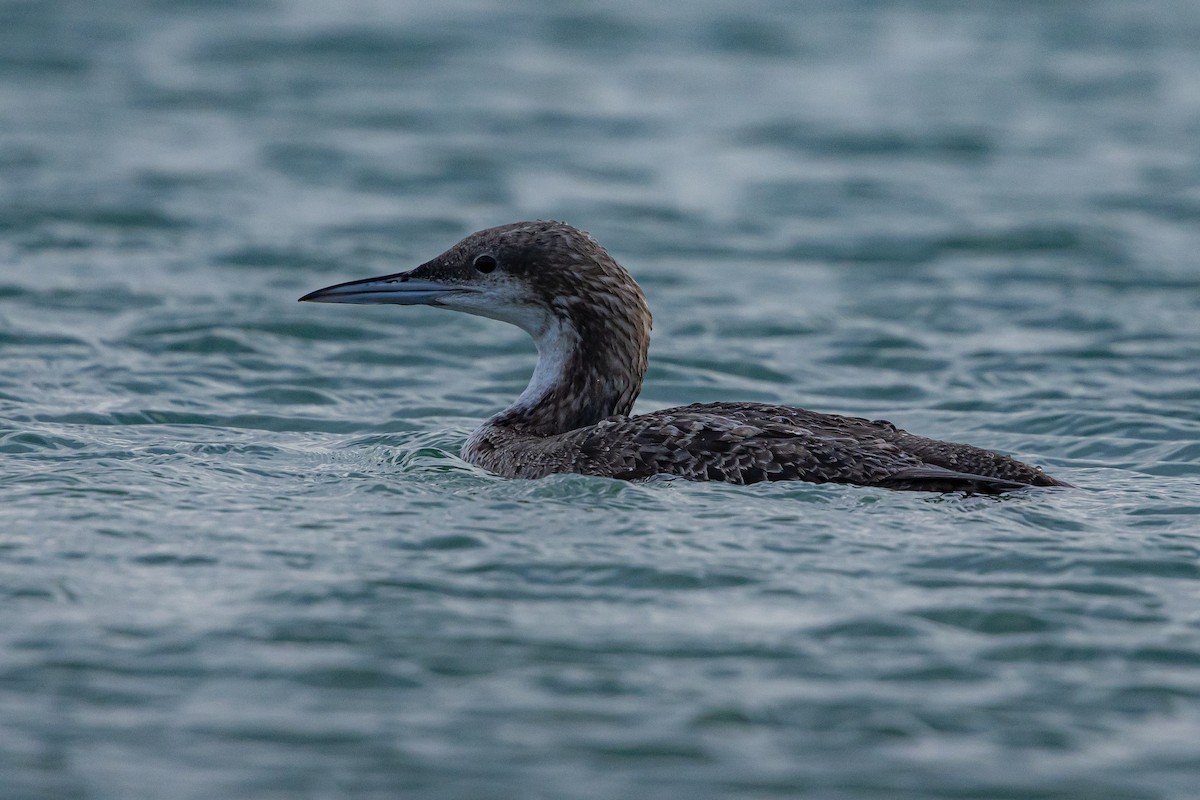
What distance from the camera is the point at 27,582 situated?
230 inches

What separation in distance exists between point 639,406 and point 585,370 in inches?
72.6

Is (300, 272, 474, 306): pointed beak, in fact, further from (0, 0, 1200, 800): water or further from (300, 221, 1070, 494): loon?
(0, 0, 1200, 800): water

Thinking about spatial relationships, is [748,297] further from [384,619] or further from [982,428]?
[384,619]

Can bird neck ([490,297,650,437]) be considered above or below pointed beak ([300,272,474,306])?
below

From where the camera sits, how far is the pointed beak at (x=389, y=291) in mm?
7730

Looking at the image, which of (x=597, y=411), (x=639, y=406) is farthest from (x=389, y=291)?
(x=639, y=406)

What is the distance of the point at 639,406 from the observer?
941cm

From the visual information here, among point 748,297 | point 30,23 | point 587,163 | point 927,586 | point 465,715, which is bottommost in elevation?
point 465,715

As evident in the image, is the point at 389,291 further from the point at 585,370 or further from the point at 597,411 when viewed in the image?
the point at 597,411

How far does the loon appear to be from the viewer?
263 inches

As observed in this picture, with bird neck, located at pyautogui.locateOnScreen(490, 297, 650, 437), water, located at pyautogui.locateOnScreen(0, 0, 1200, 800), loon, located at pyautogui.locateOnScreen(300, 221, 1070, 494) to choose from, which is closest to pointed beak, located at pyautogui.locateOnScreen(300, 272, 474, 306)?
loon, located at pyautogui.locateOnScreen(300, 221, 1070, 494)

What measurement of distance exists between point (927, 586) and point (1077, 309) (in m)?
5.72

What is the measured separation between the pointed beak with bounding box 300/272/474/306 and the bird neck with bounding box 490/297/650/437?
0.49 metres

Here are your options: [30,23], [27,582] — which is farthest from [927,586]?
[30,23]
